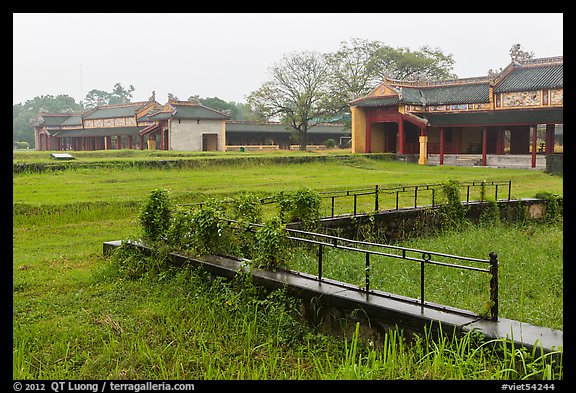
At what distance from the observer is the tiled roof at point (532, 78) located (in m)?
33.3

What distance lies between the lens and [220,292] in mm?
7891

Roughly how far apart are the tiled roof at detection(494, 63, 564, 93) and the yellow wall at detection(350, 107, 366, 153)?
11.2m

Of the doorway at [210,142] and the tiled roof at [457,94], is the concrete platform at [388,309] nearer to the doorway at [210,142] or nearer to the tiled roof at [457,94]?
the tiled roof at [457,94]

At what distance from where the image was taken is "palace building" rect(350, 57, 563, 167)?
33.8m

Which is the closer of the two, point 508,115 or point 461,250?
point 461,250

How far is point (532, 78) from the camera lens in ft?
114

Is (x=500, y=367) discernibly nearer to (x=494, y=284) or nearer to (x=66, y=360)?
(x=494, y=284)

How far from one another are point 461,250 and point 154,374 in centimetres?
847

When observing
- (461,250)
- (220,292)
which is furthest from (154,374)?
(461,250)

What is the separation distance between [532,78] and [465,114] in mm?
4809

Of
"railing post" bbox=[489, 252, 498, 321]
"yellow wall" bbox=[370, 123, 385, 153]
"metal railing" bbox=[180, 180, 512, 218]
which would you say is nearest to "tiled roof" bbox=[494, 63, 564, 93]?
"yellow wall" bbox=[370, 123, 385, 153]

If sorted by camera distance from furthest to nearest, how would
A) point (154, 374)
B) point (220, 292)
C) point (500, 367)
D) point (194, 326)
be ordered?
point (220, 292) → point (194, 326) → point (154, 374) → point (500, 367)
